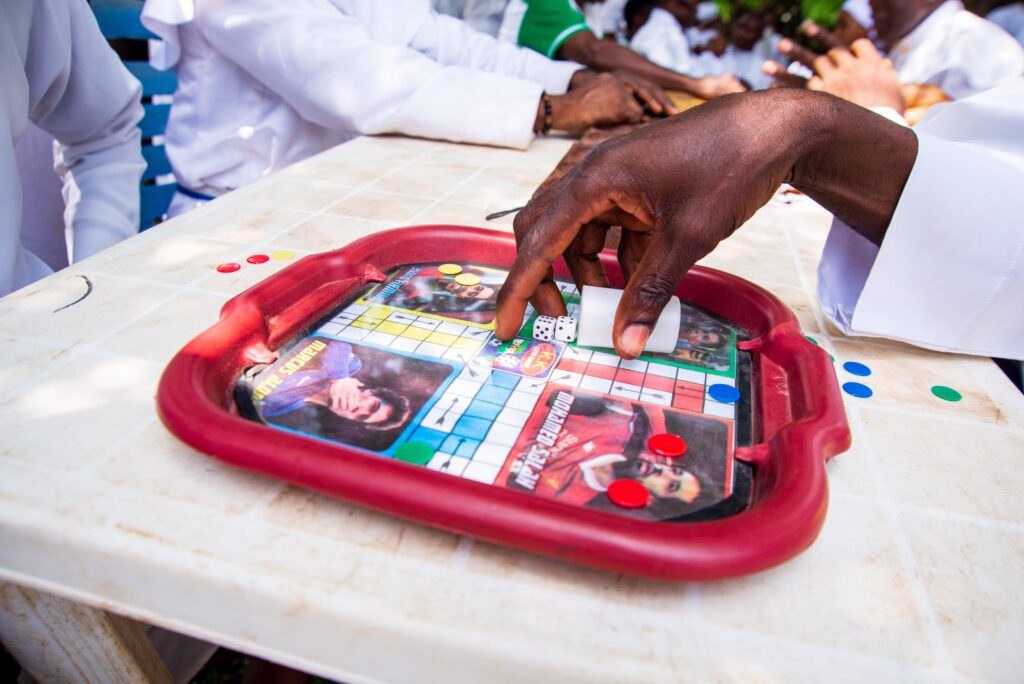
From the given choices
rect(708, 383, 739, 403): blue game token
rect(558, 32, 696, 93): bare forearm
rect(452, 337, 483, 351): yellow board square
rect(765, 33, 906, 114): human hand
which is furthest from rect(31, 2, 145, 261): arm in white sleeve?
rect(765, 33, 906, 114): human hand

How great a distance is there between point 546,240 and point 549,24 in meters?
1.60

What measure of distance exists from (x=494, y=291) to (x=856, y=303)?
0.38 metres

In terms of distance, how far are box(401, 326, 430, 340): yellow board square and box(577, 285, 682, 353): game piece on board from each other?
142 mm

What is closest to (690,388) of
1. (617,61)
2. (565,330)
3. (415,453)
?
(565,330)

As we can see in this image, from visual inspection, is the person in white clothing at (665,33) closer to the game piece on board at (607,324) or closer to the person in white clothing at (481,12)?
the person in white clothing at (481,12)

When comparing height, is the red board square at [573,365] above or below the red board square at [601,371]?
below

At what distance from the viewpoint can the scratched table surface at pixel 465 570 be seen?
0.34 m

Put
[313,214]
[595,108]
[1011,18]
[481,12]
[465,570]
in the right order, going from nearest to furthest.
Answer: [465,570], [313,214], [595,108], [481,12], [1011,18]

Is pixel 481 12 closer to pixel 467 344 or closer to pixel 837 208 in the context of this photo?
pixel 837 208

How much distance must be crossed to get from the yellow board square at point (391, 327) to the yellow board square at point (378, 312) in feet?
0.05

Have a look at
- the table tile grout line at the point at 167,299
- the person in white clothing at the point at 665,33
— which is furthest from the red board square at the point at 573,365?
the person in white clothing at the point at 665,33

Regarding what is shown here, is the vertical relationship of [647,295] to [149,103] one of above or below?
above

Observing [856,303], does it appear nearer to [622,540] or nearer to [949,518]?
[949,518]

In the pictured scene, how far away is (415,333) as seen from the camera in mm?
595
